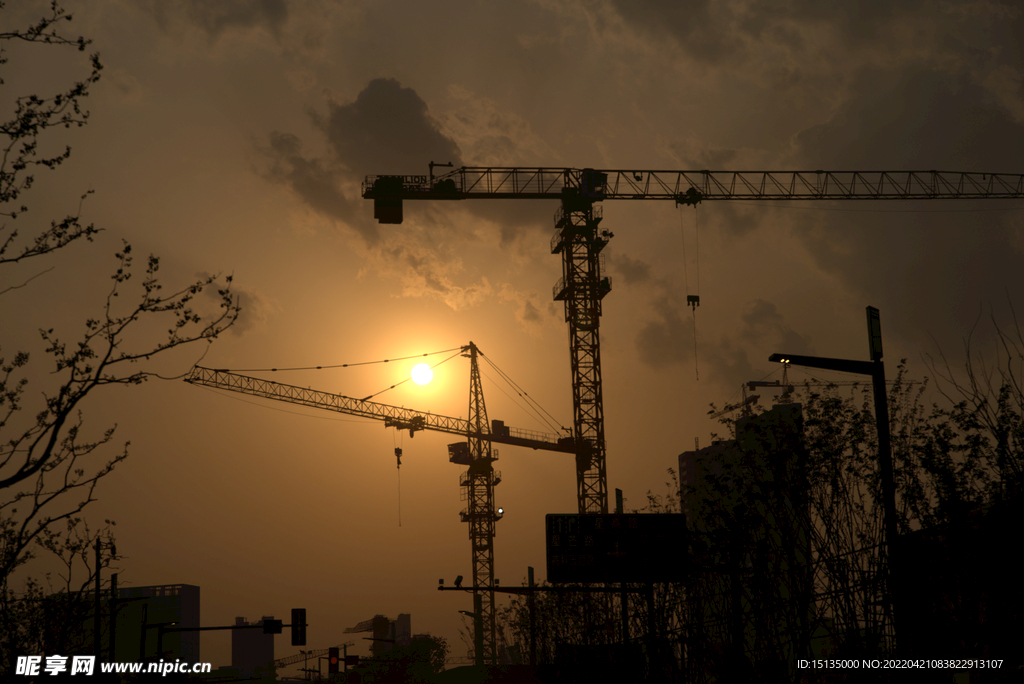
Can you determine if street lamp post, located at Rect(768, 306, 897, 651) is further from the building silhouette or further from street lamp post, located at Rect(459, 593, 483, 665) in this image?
street lamp post, located at Rect(459, 593, 483, 665)

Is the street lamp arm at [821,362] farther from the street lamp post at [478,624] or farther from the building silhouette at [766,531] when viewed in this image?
the street lamp post at [478,624]

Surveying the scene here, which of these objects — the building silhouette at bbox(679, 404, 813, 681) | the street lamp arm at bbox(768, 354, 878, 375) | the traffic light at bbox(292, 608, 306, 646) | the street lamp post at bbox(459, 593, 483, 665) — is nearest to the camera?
the street lamp arm at bbox(768, 354, 878, 375)

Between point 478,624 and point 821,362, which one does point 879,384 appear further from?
point 478,624

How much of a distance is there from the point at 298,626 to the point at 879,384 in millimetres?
39125

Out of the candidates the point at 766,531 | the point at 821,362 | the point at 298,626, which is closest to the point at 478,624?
the point at 298,626

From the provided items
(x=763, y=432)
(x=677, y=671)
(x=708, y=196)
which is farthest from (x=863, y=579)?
(x=708, y=196)

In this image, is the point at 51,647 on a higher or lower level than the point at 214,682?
higher

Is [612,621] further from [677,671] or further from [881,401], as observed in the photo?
[881,401]

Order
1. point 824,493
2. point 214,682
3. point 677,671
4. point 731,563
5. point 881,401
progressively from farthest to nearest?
point 214,682 → point 677,671 → point 731,563 → point 824,493 → point 881,401

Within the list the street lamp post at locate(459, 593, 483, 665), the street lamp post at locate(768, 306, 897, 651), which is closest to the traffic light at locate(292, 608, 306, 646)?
the street lamp post at locate(459, 593, 483, 665)

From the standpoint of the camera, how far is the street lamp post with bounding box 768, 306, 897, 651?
12.7 meters

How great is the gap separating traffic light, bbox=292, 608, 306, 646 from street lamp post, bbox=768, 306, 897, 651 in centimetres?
3727

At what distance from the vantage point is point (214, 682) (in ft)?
164

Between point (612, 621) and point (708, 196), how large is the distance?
57467 mm
